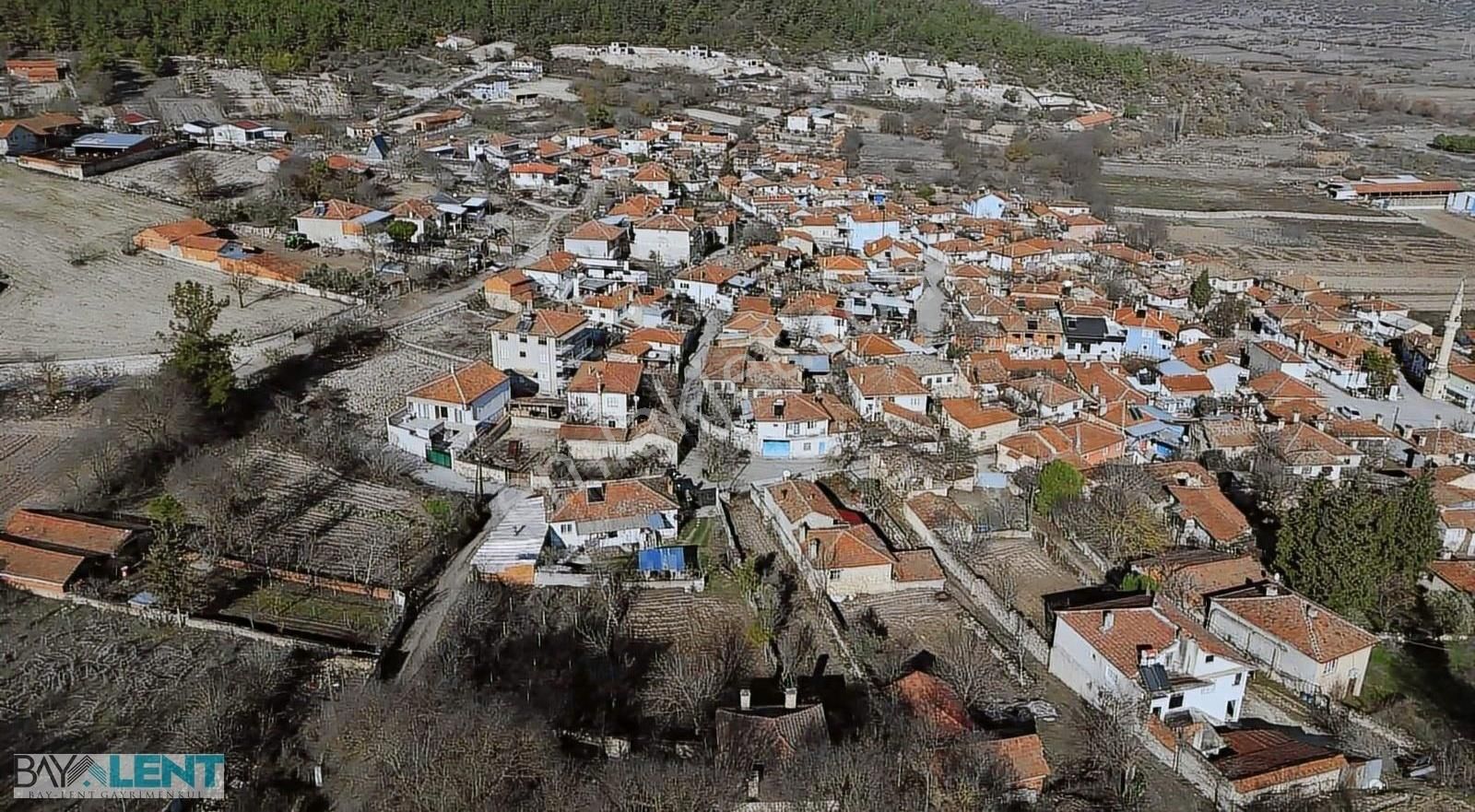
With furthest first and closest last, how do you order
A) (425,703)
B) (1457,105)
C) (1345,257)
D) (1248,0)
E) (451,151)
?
1. (1248,0)
2. (1457,105)
3. (451,151)
4. (1345,257)
5. (425,703)

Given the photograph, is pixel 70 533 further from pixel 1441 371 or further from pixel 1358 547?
pixel 1441 371

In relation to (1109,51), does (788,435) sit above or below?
below

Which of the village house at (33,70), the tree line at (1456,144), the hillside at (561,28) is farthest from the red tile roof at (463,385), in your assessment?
the tree line at (1456,144)

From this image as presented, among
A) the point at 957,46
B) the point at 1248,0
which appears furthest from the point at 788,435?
the point at 1248,0

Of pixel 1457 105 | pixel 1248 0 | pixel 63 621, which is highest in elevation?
pixel 1248 0

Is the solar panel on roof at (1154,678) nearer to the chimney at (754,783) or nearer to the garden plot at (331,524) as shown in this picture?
the chimney at (754,783)

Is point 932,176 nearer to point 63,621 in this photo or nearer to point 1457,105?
point 63,621

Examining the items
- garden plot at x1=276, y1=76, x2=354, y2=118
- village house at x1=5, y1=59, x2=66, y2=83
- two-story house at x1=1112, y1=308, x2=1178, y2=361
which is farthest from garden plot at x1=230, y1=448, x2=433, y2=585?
village house at x1=5, y1=59, x2=66, y2=83
